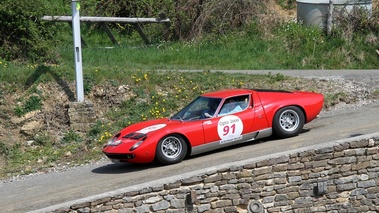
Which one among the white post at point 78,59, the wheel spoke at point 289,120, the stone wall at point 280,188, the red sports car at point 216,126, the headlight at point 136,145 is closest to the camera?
the stone wall at point 280,188

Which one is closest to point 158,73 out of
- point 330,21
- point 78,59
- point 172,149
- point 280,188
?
point 78,59

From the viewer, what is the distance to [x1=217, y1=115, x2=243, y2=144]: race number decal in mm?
14477

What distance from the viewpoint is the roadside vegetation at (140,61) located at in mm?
18016

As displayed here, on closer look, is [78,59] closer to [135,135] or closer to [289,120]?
[135,135]

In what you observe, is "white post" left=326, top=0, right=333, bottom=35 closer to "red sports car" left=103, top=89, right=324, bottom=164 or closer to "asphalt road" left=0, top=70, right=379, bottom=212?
"asphalt road" left=0, top=70, right=379, bottom=212

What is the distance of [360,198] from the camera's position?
43.3 ft

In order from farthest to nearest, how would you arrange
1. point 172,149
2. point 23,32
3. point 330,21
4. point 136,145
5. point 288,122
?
point 330,21
point 23,32
point 288,122
point 172,149
point 136,145

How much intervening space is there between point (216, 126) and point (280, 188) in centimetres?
215

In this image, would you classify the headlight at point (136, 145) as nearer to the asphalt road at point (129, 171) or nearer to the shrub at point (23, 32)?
the asphalt road at point (129, 171)

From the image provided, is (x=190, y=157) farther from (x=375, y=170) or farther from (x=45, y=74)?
(x=45, y=74)

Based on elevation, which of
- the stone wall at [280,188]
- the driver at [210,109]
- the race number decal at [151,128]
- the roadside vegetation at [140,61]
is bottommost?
the stone wall at [280,188]

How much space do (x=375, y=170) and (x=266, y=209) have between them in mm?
2092

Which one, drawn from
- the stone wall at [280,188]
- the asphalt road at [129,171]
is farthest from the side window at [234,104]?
the stone wall at [280,188]

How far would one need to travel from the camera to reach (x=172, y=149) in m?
14.2
